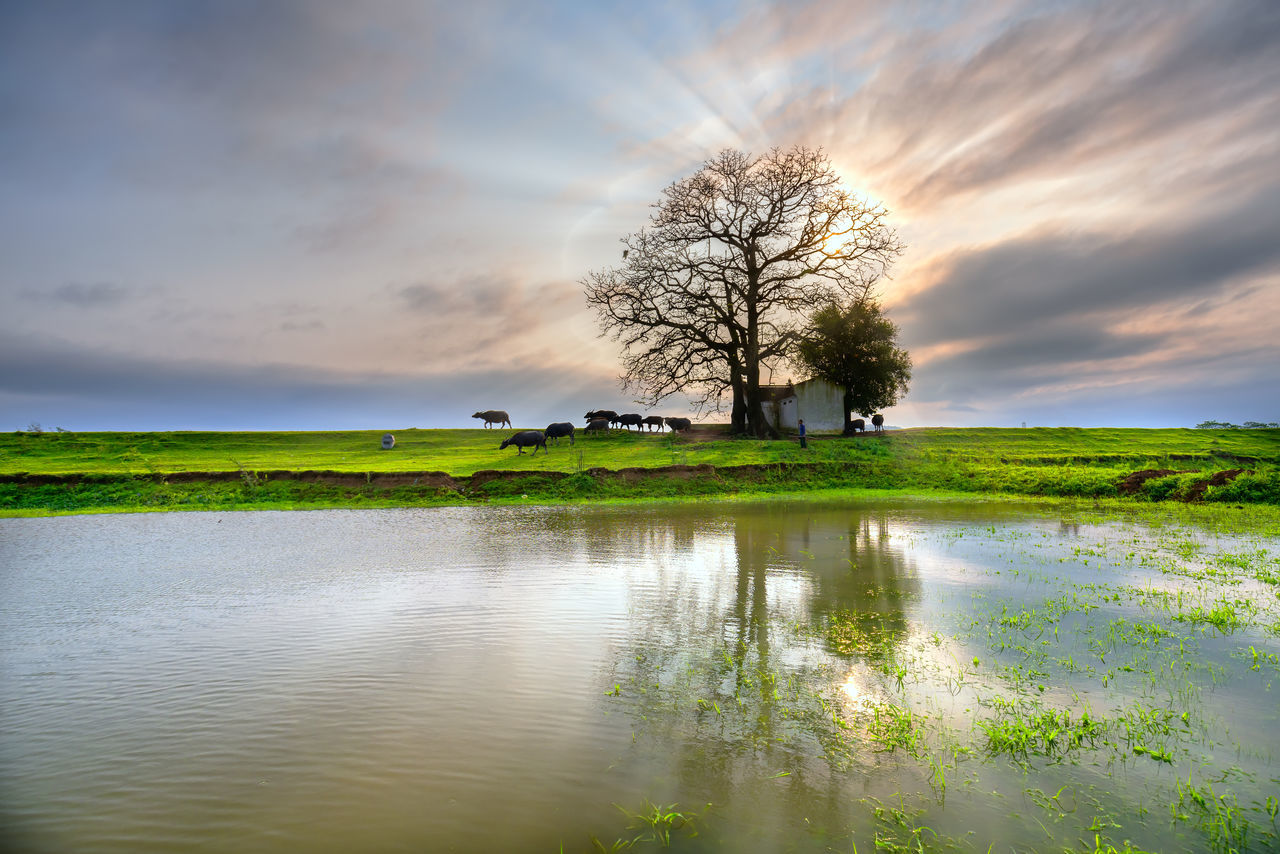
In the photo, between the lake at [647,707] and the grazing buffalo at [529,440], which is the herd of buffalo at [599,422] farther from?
the lake at [647,707]

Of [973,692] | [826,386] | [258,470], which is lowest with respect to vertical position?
[973,692]

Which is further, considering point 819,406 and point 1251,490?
point 819,406

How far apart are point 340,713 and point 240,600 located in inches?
184

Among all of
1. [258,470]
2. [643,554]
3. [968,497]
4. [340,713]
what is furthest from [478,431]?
[340,713]

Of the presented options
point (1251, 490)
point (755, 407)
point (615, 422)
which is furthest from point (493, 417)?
point (1251, 490)

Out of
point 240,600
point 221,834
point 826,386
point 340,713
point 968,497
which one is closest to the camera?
point 221,834

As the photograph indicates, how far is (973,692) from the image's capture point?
196 inches

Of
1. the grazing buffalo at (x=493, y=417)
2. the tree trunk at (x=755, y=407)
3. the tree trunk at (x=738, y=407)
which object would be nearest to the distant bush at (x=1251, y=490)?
the tree trunk at (x=755, y=407)

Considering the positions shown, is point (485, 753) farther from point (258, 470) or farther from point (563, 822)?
point (258, 470)

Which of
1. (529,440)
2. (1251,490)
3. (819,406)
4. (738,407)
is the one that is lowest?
(1251,490)

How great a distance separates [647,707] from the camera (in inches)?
185

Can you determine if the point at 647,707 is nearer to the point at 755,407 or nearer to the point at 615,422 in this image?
the point at 755,407

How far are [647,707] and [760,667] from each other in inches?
51.2

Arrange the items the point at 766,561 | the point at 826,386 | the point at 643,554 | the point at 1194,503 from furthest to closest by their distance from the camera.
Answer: the point at 826,386, the point at 1194,503, the point at 643,554, the point at 766,561
